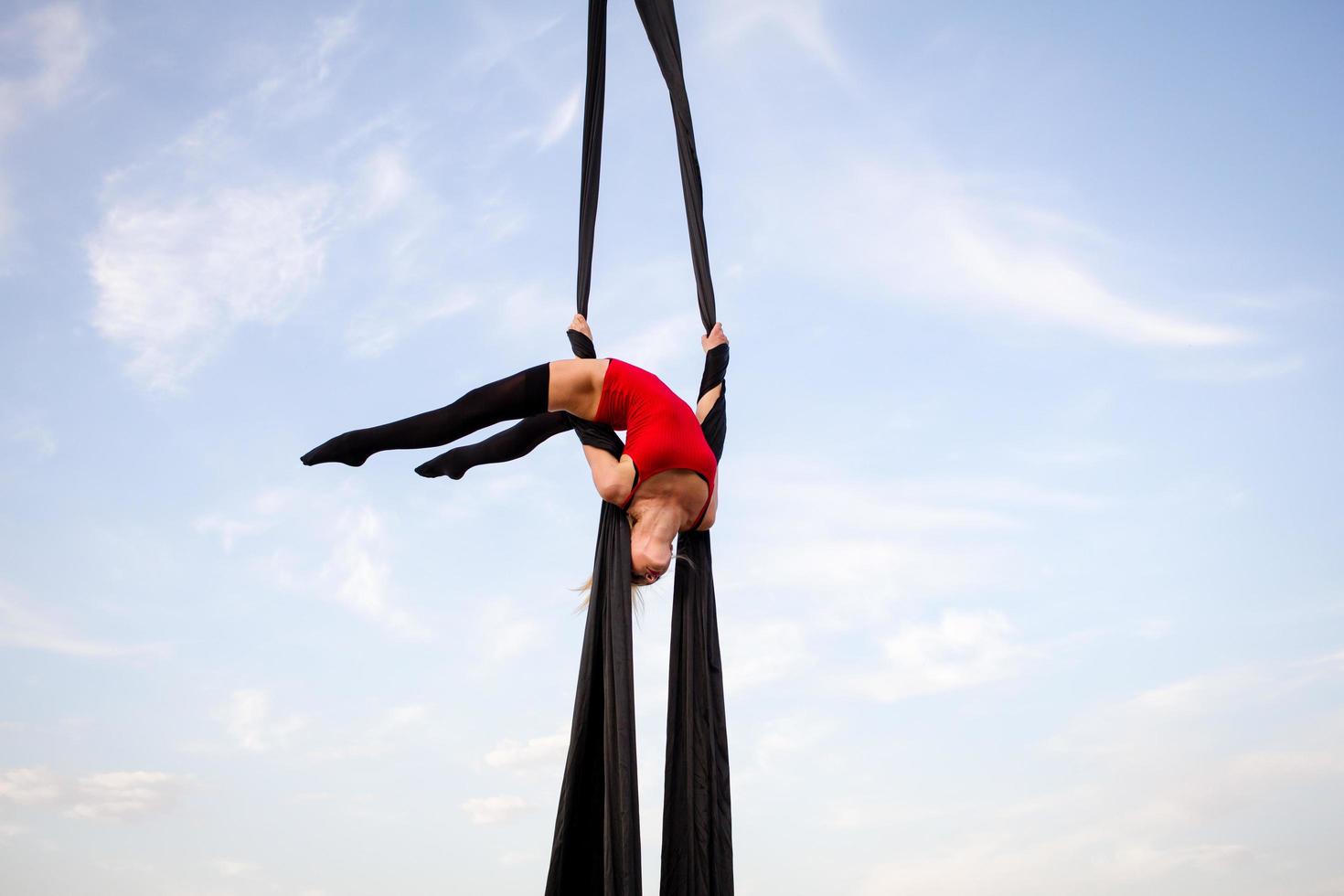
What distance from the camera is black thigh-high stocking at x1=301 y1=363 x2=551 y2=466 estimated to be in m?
5.21

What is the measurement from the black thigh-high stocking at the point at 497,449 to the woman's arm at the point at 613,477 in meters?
0.46

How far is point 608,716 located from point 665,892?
78 centimetres

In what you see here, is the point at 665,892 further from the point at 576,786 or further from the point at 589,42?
the point at 589,42

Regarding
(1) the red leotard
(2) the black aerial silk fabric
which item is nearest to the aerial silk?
(2) the black aerial silk fabric

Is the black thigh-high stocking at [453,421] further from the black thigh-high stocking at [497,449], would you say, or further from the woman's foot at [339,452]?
the black thigh-high stocking at [497,449]

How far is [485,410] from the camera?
5316mm

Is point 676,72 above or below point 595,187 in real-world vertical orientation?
above

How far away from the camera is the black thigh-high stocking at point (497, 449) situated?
5793 millimetres

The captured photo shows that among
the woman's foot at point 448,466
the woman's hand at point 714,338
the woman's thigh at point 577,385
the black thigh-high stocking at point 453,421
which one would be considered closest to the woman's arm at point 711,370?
the woman's hand at point 714,338

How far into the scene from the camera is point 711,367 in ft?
19.5

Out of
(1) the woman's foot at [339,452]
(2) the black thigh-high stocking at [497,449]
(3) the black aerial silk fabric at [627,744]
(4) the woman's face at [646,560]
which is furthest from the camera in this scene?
(2) the black thigh-high stocking at [497,449]

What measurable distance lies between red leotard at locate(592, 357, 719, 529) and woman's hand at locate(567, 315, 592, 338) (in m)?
0.25

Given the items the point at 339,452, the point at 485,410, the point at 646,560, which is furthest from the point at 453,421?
the point at 646,560

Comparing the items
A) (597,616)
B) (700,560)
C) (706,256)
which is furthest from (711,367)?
(597,616)
